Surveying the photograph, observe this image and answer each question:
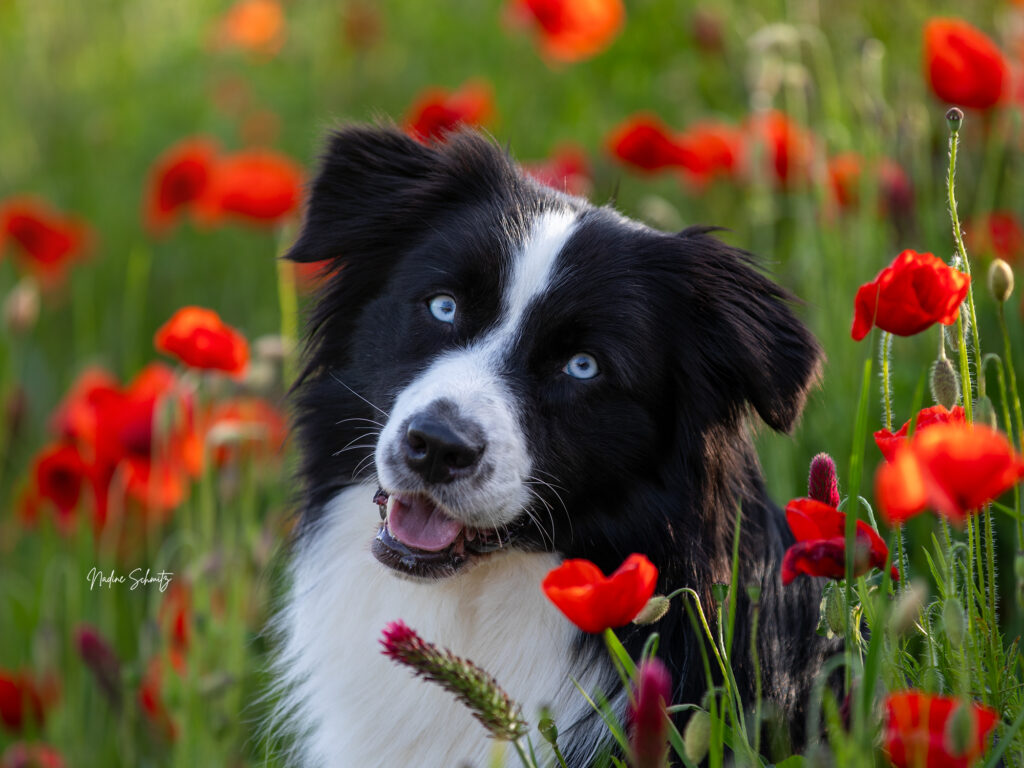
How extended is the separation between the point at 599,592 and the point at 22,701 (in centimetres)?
203

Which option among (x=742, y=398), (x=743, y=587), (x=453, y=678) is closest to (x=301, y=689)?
(x=743, y=587)

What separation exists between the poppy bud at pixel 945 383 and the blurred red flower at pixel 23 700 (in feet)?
7.59

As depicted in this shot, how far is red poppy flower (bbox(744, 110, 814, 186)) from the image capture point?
3.59 meters

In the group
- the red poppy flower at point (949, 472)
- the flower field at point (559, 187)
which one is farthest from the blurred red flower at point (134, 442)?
the red poppy flower at point (949, 472)

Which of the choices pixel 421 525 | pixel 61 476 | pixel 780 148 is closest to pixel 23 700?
pixel 61 476

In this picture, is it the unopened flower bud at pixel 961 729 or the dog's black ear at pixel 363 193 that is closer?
the unopened flower bud at pixel 961 729

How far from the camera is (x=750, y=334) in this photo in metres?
2.21

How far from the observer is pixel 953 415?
160 centimetres

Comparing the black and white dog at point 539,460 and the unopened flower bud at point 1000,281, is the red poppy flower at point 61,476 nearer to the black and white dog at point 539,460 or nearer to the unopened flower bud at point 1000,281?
the black and white dog at point 539,460

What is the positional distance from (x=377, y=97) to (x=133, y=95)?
1.49 m

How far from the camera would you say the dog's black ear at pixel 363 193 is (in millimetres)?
2607

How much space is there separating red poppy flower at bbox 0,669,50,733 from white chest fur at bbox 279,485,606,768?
2.47ft

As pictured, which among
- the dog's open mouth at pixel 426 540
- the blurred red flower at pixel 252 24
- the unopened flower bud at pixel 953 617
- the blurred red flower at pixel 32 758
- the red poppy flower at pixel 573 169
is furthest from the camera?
the blurred red flower at pixel 252 24

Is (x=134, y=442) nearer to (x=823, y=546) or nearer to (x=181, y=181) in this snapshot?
(x=181, y=181)
